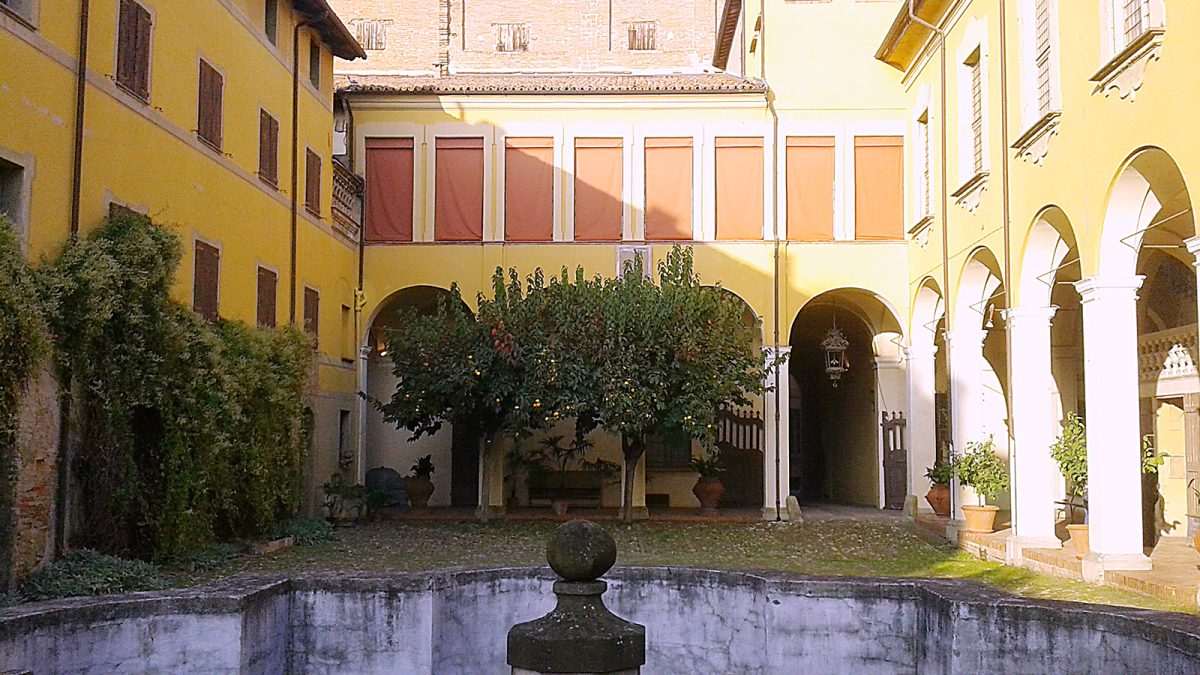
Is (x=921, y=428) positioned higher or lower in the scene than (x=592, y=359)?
lower

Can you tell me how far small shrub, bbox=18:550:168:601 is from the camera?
11039mm

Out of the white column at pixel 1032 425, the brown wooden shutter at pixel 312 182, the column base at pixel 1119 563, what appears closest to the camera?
the column base at pixel 1119 563

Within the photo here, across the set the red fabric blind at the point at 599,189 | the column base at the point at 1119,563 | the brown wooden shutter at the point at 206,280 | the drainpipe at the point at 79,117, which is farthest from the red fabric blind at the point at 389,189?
the column base at the point at 1119,563

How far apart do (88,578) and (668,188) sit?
13666 mm

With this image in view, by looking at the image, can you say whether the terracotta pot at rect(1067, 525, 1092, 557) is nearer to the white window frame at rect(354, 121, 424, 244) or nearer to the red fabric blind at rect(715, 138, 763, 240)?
the red fabric blind at rect(715, 138, 763, 240)

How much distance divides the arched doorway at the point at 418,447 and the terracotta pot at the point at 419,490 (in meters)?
1.19

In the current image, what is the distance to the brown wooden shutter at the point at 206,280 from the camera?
1498 centimetres

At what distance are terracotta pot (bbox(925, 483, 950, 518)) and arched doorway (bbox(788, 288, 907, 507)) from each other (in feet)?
10.0

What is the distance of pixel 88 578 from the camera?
11.3 m

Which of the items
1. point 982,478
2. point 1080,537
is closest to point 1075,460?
point 1080,537

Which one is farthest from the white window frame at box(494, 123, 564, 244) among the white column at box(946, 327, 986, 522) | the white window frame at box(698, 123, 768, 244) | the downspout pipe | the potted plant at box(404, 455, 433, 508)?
the white column at box(946, 327, 986, 522)

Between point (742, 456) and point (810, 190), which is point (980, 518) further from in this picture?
point (742, 456)

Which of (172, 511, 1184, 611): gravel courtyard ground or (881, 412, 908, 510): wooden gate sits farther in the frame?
(881, 412, 908, 510): wooden gate

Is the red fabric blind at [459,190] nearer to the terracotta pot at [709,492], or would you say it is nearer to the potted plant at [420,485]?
the potted plant at [420,485]
